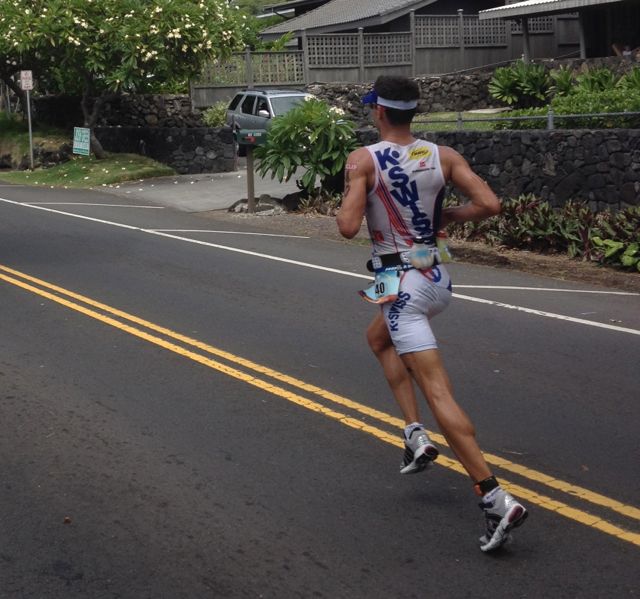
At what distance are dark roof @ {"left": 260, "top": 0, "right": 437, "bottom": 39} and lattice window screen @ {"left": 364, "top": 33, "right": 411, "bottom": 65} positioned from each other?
2.33 ft

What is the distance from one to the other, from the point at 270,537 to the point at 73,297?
6691 millimetres

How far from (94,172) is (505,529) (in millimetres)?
25139

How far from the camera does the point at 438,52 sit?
36.3m

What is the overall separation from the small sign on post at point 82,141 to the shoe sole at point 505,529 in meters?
26.4

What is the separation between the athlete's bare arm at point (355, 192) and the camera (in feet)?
17.2

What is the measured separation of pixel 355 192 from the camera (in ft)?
17.3

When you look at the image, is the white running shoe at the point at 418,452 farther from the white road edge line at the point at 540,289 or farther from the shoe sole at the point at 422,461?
the white road edge line at the point at 540,289

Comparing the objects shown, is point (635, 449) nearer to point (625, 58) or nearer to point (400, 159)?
point (400, 159)

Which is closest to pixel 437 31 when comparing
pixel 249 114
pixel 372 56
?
pixel 372 56

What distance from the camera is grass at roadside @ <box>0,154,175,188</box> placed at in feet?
92.3

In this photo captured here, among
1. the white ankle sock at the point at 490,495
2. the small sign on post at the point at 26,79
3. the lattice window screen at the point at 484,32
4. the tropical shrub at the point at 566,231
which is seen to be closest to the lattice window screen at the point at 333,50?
the lattice window screen at the point at 484,32

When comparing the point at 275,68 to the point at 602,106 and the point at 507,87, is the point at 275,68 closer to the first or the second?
the point at 507,87

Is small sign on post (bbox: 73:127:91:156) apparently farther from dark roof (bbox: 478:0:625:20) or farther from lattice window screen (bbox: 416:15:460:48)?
lattice window screen (bbox: 416:15:460:48)

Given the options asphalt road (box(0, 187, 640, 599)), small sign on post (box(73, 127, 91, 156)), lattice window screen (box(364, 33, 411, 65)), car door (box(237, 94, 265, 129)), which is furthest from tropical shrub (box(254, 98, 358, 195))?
lattice window screen (box(364, 33, 411, 65))
